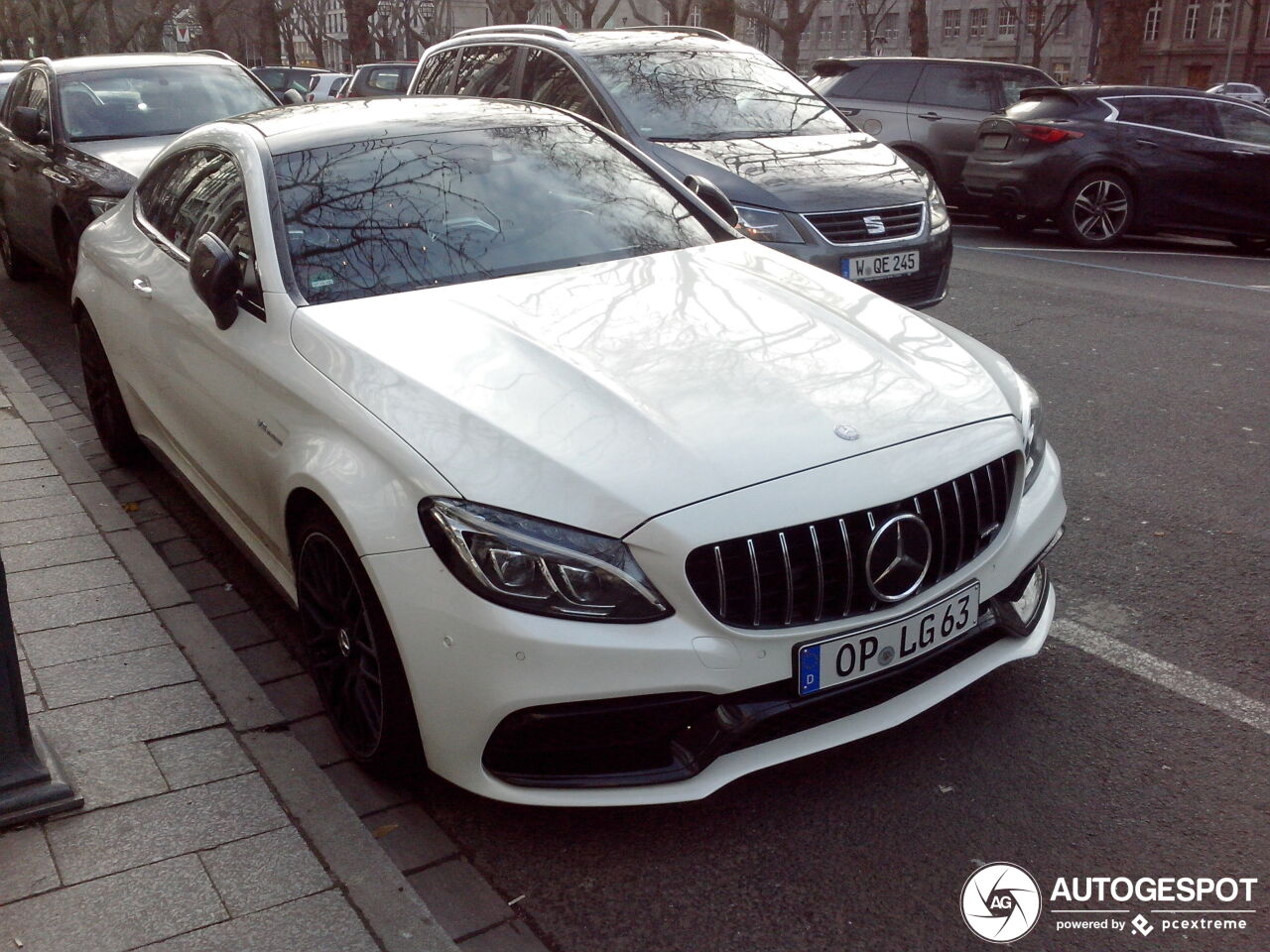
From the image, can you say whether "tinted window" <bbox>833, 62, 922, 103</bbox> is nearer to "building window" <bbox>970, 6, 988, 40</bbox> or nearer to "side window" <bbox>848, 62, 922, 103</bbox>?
"side window" <bbox>848, 62, 922, 103</bbox>

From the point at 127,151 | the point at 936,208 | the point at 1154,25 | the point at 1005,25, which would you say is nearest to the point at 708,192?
the point at 936,208

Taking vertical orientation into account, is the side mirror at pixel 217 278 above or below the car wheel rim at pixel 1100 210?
above

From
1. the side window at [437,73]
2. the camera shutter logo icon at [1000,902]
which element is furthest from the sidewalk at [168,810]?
the side window at [437,73]

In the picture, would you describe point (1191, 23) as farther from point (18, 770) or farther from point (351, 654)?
point (18, 770)

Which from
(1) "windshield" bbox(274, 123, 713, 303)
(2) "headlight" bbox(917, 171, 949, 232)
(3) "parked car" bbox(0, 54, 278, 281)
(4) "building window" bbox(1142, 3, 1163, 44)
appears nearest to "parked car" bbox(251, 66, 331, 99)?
(3) "parked car" bbox(0, 54, 278, 281)

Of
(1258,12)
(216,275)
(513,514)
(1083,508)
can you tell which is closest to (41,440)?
(216,275)

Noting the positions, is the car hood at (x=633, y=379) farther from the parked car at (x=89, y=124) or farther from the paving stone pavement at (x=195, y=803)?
the parked car at (x=89, y=124)

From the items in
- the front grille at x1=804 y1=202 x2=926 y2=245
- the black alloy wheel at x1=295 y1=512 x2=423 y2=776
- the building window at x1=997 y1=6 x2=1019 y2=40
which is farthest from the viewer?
the building window at x1=997 y1=6 x2=1019 y2=40

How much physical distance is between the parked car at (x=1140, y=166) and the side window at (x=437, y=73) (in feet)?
19.4

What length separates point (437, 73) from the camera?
9742 mm

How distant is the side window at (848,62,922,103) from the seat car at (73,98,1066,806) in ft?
37.3

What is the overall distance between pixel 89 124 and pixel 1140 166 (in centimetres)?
908

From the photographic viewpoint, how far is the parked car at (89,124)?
8312 mm

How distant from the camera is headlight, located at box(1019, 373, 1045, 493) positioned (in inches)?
134
